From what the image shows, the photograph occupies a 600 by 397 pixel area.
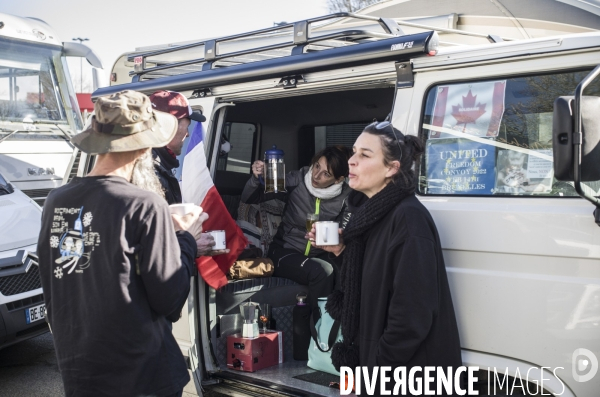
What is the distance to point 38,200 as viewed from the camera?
880cm

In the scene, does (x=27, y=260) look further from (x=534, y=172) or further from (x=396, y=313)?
(x=534, y=172)

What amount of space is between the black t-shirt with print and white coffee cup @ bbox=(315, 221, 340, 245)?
1.06 meters

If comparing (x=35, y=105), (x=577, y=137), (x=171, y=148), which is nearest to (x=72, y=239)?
(x=171, y=148)

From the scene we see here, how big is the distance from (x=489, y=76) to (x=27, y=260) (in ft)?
14.3

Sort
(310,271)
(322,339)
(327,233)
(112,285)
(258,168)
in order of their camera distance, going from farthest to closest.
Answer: (258,168)
(310,271)
(322,339)
(327,233)
(112,285)

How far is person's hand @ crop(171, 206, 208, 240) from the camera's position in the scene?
8.81ft

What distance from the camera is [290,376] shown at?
4.25 meters

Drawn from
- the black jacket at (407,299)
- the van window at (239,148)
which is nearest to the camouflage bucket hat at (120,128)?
the black jacket at (407,299)

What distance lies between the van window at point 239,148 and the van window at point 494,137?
8.45ft

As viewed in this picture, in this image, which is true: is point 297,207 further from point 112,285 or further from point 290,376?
point 112,285

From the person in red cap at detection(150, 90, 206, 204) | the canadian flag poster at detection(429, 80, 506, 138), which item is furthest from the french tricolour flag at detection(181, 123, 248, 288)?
the canadian flag poster at detection(429, 80, 506, 138)

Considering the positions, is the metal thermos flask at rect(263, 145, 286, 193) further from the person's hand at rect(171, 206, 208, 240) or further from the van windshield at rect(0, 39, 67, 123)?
the van windshield at rect(0, 39, 67, 123)

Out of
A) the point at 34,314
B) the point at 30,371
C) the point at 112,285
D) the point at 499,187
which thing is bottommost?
the point at 30,371

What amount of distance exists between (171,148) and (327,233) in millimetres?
1127
